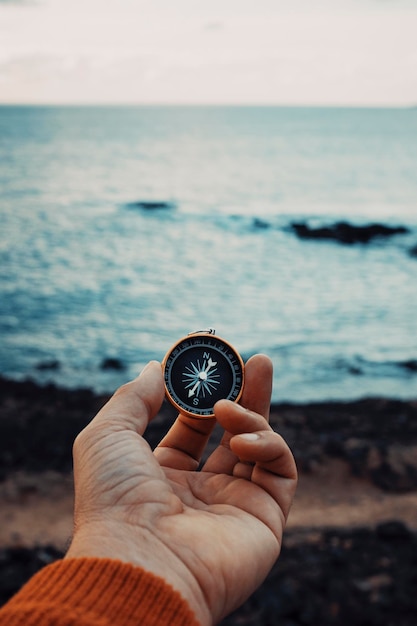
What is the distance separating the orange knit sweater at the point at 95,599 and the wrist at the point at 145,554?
23cm

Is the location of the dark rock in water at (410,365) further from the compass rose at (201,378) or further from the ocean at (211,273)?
the compass rose at (201,378)

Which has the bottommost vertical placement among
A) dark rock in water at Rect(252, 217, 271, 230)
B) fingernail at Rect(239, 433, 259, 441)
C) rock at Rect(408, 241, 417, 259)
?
dark rock in water at Rect(252, 217, 271, 230)

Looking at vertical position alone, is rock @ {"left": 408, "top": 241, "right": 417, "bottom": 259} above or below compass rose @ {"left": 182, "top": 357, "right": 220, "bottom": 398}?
below

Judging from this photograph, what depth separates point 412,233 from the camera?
38.5m

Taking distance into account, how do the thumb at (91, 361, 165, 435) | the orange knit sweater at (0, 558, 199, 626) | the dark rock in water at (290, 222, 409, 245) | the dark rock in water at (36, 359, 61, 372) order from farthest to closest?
the dark rock in water at (290, 222, 409, 245), the dark rock in water at (36, 359, 61, 372), the thumb at (91, 361, 165, 435), the orange knit sweater at (0, 558, 199, 626)

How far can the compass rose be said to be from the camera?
382 cm

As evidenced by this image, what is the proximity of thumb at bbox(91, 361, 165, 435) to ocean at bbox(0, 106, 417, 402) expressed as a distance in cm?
1030

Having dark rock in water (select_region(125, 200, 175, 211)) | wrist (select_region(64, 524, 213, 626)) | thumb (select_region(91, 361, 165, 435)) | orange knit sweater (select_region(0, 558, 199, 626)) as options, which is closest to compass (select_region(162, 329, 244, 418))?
thumb (select_region(91, 361, 165, 435))

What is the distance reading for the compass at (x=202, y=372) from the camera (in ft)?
12.4

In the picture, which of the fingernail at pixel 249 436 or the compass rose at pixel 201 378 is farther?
the compass rose at pixel 201 378

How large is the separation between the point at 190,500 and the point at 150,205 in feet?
149

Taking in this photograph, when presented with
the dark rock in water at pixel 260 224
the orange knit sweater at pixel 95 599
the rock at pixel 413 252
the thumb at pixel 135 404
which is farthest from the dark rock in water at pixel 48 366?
the dark rock in water at pixel 260 224

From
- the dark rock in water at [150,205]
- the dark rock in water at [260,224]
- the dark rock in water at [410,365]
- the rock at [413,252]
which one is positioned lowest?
the dark rock in water at [150,205]

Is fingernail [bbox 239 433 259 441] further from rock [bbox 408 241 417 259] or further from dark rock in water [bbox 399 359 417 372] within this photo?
rock [bbox 408 241 417 259]
